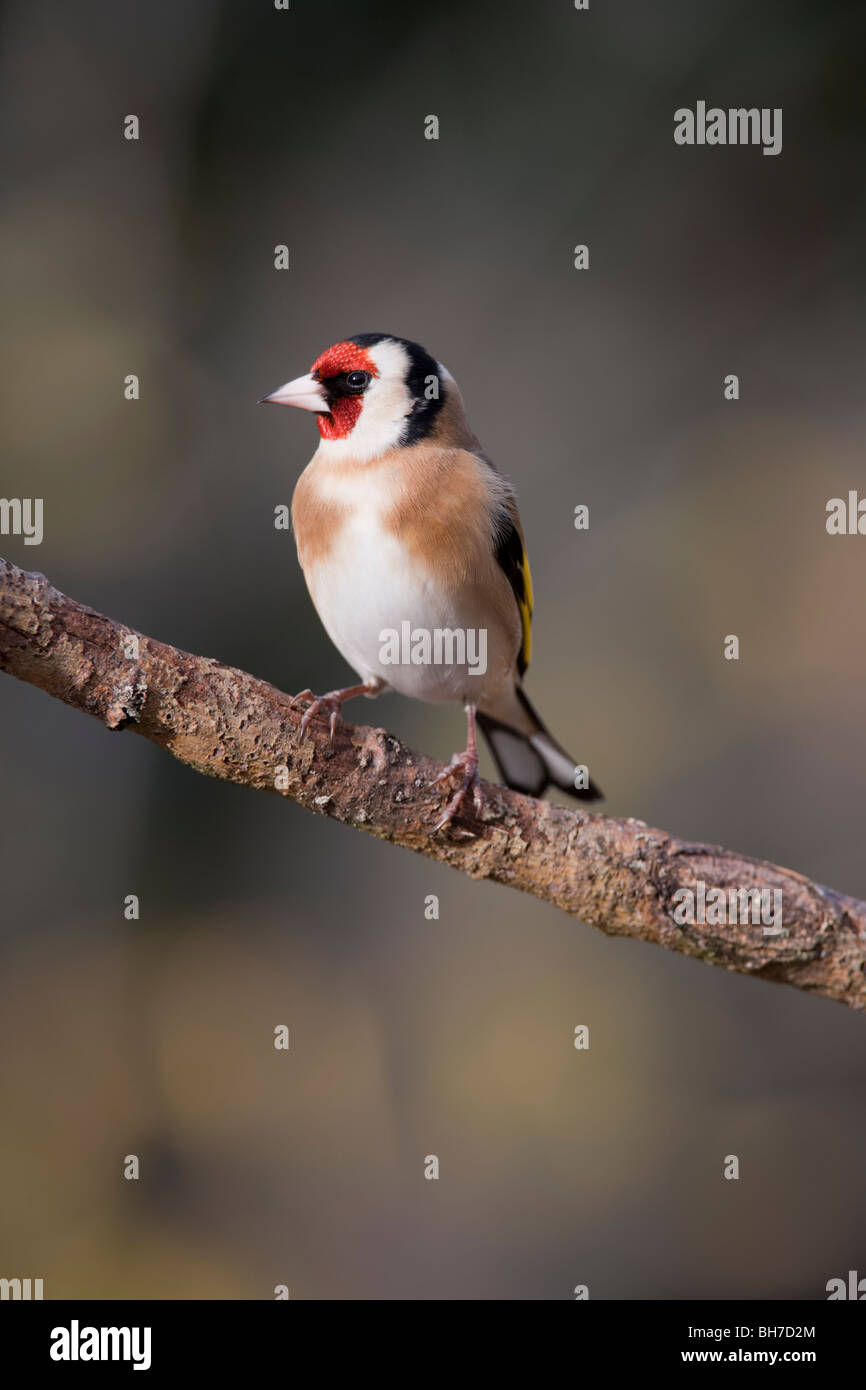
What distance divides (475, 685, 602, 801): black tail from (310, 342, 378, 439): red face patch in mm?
825

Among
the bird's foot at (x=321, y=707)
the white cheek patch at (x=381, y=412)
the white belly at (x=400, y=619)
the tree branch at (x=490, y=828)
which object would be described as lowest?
the tree branch at (x=490, y=828)

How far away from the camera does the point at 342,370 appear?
2799 millimetres

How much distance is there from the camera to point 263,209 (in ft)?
16.6

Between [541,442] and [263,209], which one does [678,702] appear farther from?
[263,209]

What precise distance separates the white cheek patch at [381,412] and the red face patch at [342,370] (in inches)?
0.5

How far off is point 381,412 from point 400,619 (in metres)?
0.49

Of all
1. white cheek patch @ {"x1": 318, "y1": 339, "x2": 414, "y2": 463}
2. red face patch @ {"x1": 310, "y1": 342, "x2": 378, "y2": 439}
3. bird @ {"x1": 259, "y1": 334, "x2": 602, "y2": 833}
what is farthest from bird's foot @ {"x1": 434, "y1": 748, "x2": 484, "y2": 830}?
red face patch @ {"x1": 310, "y1": 342, "x2": 378, "y2": 439}

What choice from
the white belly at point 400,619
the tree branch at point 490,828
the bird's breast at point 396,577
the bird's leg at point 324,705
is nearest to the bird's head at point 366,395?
the bird's breast at point 396,577

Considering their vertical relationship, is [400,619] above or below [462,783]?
Answer: above

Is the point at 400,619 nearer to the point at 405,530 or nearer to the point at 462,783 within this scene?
the point at 405,530

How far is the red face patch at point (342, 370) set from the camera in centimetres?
278

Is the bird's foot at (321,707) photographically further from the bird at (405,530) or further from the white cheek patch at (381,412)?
the white cheek patch at (381,412)

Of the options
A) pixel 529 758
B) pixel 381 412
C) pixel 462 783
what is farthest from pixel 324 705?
pixel 529 758

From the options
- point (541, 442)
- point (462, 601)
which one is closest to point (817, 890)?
point (462, 601)
